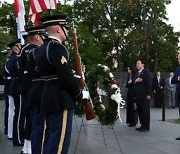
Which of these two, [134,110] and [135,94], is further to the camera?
[134,110]

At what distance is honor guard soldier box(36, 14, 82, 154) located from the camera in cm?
396

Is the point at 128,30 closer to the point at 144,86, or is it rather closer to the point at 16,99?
the point at 144,86

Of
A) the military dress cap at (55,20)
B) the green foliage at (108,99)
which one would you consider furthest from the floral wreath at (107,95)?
the military dress cap at (55,20)

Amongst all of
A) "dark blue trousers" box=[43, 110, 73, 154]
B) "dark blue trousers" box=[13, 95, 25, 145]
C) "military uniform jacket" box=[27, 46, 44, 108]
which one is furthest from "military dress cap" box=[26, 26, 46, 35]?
"dark blue trousers" box=[43, 110, 73, 154]

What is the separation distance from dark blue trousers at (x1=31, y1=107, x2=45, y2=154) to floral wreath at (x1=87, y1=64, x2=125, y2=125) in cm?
211

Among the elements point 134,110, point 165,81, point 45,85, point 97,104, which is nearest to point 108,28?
point 165,81

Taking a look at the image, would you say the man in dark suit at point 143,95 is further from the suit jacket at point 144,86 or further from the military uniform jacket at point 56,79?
the military uniform jacket at point 56,79

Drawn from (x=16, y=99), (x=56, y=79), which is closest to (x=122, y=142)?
(x=16, y=99)

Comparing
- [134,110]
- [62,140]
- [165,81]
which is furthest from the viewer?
[165,81]

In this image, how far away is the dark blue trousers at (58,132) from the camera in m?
3.98

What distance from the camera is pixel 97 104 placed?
6832 mm

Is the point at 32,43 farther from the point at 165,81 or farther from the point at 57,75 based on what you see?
the point at 165,81

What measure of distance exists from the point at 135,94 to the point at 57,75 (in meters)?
5.39

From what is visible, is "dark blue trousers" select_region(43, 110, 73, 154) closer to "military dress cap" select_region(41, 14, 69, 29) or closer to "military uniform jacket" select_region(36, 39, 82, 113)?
"military uniform jacket" select_region(36, 39, 82, 113)
